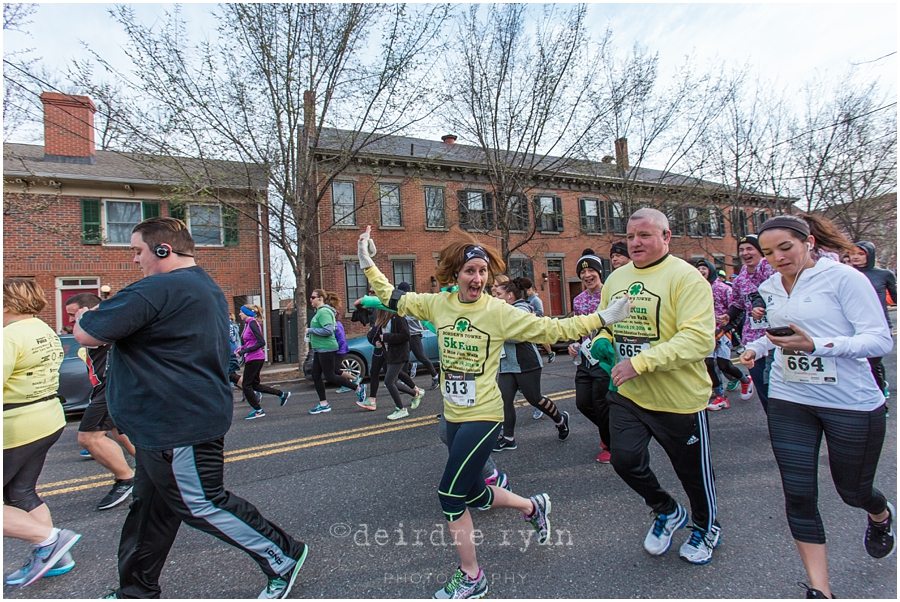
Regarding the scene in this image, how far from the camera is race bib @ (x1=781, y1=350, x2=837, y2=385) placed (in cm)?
222

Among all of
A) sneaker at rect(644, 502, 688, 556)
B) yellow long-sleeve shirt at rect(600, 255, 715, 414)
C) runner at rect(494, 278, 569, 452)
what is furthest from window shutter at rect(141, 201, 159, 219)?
sneaker at rect(644, 502, 688, 556)

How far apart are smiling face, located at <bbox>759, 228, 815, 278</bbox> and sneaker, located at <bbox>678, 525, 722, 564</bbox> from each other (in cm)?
157

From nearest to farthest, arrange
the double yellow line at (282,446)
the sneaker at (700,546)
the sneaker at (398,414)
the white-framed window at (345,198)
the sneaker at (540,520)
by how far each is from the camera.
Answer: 1. the sneaker at (700,546)
2. the sneaker at (540,520)
3. the double yellow line at (282,446)
4. the sneaker at (398,414)
5. the white-framed window at (345,198)

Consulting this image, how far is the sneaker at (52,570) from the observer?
258 cm

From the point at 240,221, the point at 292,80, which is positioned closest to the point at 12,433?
the point at 292,80

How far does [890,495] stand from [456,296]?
371 centimetres

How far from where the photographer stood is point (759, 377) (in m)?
4.11

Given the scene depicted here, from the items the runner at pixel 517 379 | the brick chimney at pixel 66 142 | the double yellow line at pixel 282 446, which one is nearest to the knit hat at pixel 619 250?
the runner at pixel 517 379

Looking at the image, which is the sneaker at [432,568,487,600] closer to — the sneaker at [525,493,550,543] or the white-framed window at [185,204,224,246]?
the sneaker at [525,493,550,543]

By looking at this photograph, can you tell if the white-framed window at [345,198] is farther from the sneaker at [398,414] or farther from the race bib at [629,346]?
the race bib at [629,346]

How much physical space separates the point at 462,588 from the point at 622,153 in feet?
59.7

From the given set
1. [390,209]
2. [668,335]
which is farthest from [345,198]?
[668,335]

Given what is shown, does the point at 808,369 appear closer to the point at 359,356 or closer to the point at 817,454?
the point at 817,454

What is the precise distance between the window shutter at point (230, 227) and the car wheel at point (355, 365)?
7639 mm
